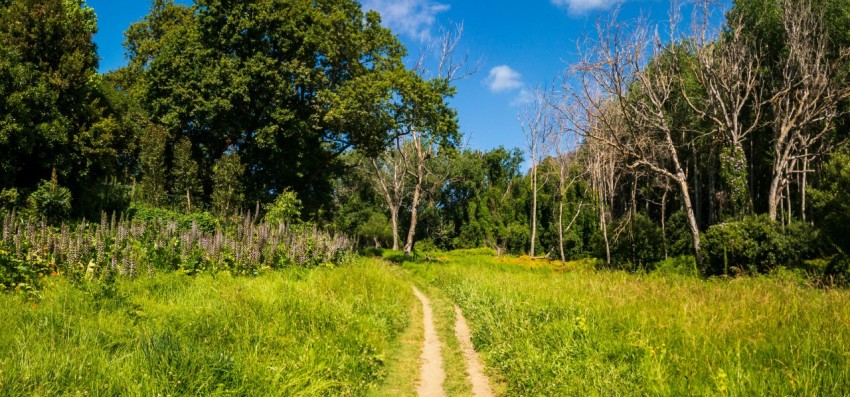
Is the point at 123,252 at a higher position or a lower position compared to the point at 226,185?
lower

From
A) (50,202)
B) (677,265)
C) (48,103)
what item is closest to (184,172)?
(48,103)

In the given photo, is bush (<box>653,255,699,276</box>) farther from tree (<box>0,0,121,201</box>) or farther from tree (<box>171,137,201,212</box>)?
tree (<box>0,0,121,201</box>)

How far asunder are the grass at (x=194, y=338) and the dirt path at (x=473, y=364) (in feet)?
4.19

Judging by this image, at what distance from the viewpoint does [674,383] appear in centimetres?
480

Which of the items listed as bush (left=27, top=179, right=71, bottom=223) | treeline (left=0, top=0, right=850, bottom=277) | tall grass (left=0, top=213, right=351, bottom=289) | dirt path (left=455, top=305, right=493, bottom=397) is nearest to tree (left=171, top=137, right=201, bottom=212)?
treeline (left=0, top=0, right=850, bottom=277)

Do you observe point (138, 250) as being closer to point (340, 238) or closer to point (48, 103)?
point (340, 238)

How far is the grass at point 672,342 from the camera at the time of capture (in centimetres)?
464

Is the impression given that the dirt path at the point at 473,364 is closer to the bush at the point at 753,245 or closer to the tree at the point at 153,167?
the bush at the point at 753,245

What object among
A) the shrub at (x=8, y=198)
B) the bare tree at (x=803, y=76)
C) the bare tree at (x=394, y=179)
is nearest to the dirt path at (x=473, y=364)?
the shrub at (x=8, y=198)

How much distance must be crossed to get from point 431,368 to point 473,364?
2.19 feet

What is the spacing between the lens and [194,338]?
21.1 feet

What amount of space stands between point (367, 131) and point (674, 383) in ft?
80.3

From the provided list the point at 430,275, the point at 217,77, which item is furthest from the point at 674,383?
the point at 217,77

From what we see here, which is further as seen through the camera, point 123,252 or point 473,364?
point 123,252
